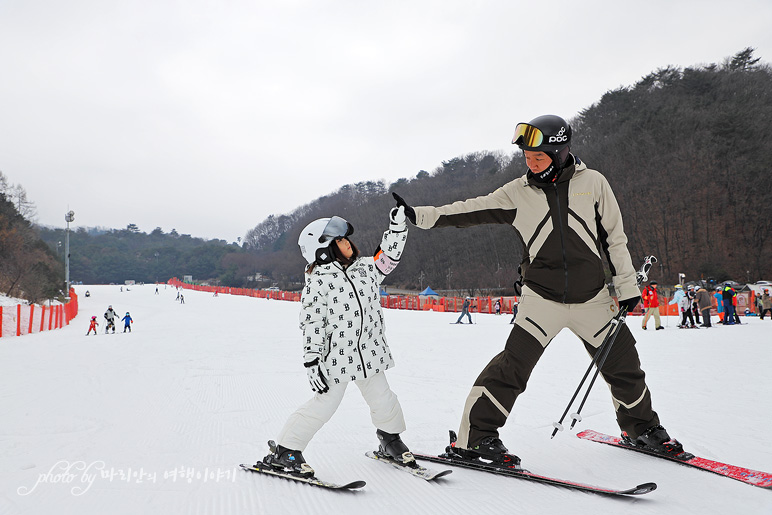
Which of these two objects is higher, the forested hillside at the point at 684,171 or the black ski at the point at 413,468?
the forested hillside at the point at 684,171

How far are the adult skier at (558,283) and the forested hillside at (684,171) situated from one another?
39868 mm

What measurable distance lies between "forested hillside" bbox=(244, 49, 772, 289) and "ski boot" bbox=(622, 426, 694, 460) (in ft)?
130

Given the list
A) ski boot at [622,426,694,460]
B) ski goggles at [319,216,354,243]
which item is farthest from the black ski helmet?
ski boot at [622,426,694,460]

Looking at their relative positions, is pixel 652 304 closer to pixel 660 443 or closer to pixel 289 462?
pixel 660 443

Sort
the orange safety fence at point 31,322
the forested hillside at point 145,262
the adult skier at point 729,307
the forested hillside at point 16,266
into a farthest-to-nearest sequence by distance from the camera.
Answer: the forested hillside at point 145,262, the forested hillside at point 16,266, the orange safety fence at point 31,322, the adult skier at point 729,307

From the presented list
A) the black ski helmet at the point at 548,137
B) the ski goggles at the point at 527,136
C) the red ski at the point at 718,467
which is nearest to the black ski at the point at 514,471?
the red ski at the point at 718,467

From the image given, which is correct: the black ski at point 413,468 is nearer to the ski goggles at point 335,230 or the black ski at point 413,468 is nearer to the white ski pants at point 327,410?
the white ski pants at point 327,410

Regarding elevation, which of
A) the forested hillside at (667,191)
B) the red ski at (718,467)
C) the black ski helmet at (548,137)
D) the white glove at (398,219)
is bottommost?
the red ski at (718,467)

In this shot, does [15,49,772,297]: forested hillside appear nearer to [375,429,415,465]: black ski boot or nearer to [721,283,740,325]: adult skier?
[721,283,740,325]: adult skier

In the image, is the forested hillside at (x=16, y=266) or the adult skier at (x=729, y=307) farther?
the forested hillside at (x=16, y=266)

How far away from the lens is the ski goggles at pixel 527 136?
9.44 ft

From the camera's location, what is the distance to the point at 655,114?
49.9 meters

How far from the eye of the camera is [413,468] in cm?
283

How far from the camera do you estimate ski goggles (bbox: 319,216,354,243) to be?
2.86 meters
